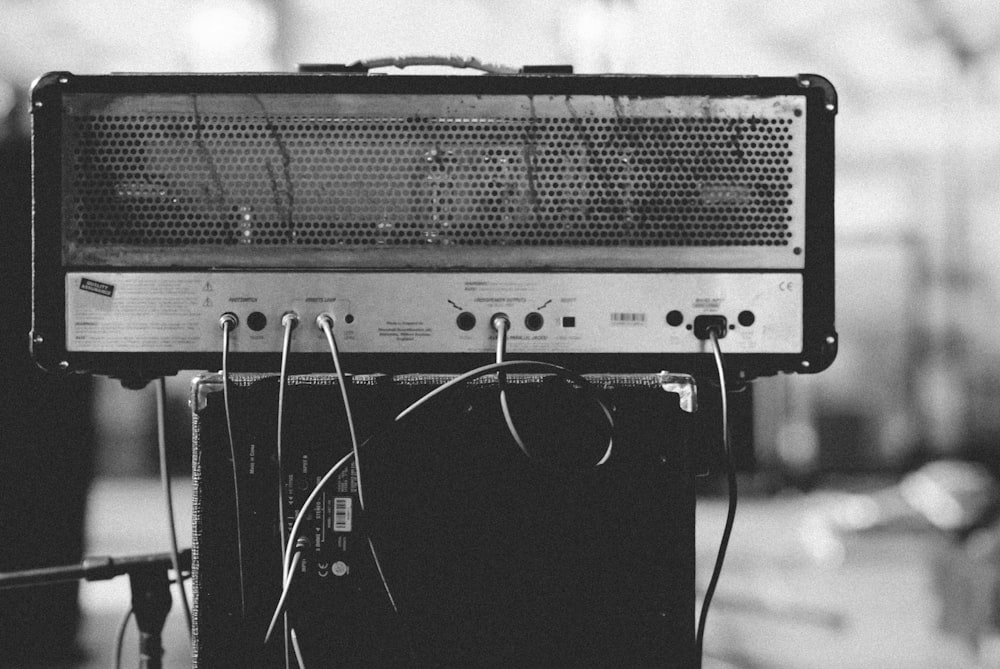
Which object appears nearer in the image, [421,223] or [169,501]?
[421,223]

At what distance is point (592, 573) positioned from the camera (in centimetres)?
66

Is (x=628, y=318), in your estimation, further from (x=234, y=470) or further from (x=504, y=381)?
(x=234, y=470)

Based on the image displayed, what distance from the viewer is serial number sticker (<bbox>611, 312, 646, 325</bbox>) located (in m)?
0.68

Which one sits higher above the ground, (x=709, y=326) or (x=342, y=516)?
(x=709, y=326)

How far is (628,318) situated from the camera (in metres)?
0.68

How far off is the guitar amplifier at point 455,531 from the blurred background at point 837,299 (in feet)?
1.99

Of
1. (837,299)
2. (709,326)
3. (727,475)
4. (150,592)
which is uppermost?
(837,299)

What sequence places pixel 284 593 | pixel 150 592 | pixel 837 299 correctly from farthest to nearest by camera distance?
1. pixel 837 299
2. pixel 150 592
3. pixel 284 593

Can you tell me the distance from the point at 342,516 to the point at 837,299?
132 inches

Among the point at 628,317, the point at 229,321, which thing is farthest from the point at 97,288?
the point at 628,317

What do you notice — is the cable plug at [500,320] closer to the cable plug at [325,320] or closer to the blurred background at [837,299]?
the cable plug at [325,320]

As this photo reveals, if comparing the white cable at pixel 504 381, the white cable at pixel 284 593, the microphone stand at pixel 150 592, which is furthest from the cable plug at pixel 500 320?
the microphone stand at pixel 150 592

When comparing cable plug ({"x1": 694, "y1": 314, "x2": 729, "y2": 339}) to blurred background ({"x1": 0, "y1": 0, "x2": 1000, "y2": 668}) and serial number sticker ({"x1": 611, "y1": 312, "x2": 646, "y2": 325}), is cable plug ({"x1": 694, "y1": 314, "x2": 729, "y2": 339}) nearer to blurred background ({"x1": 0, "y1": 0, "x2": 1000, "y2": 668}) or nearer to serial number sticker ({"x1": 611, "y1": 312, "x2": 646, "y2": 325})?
serial number sticker ({"x1": 611, "y1": 312, "x2": 646, "y2": 325})

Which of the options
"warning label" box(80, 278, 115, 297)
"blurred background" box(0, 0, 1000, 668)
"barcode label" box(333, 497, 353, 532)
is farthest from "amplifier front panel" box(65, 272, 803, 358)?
"blurred background" box(0, 0, 1000, 668)
